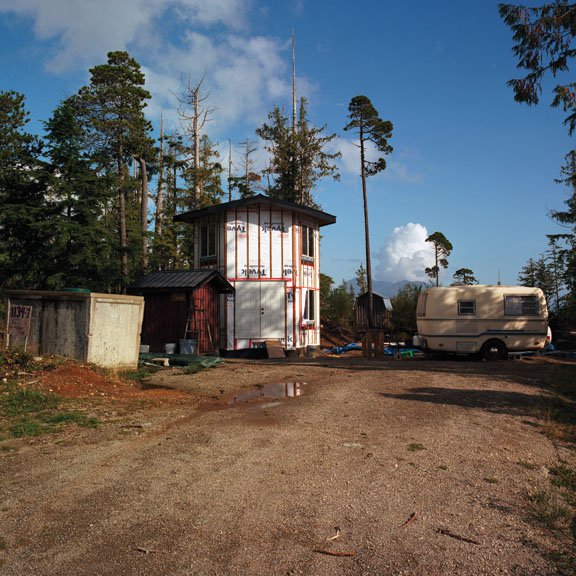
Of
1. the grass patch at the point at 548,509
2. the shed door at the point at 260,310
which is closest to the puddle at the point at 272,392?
the grass patch at the point at 548,509

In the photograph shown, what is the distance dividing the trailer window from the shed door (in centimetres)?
949

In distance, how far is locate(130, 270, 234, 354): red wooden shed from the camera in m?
19.4

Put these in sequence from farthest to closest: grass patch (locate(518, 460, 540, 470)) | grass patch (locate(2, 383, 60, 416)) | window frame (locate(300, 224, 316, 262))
→ window frame (locate(300, 224, 316, 262)) < grass patch (locate(2, 383, 60, 416)) < grass patch (locate(518, 460, 540, 470))

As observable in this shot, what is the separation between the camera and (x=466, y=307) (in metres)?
18.3

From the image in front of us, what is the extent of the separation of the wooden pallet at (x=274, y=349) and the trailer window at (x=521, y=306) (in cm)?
941

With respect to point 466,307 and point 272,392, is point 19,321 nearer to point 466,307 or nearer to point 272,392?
point 272,392

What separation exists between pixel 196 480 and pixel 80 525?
129cm

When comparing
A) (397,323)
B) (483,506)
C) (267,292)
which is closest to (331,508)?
(483,506)

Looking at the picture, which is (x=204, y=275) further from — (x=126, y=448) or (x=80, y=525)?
(x=80, y=525)

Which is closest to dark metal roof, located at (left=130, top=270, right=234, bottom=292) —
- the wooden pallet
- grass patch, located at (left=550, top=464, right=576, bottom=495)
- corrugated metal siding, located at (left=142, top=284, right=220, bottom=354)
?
corrugated metal siding, located at (left=142, top=284, right=220, bottom=354)

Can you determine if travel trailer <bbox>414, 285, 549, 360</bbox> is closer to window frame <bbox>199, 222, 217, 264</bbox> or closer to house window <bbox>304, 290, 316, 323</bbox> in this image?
house window <bbox>304, 290, 316, 323</bbox>

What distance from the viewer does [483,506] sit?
445 cm

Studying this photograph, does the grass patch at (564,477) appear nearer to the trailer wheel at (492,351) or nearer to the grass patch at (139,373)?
the grass patch at (139,373)

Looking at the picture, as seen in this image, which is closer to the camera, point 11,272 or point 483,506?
point 483,506
